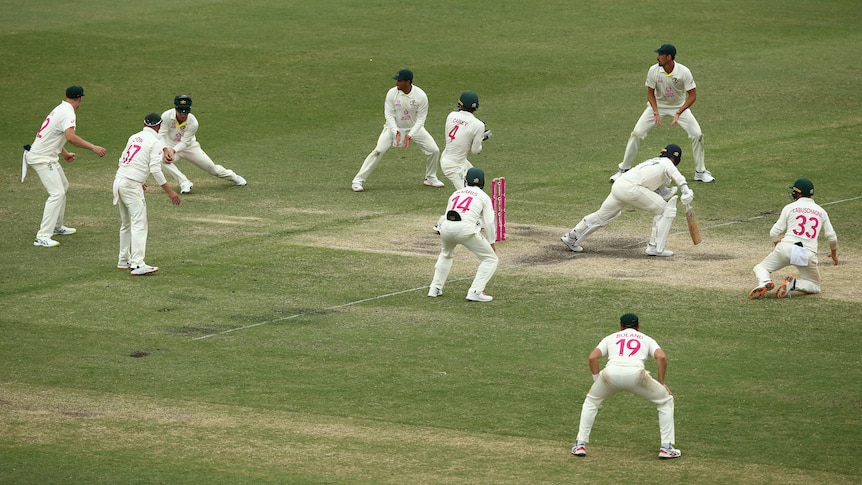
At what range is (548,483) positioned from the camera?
1109 centimetres

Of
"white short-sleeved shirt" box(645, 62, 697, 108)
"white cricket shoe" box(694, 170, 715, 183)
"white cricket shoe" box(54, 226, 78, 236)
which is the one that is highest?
"white short-sleeved shirt" box(645, 62, 697, 108)

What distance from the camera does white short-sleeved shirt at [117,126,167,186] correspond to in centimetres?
1777

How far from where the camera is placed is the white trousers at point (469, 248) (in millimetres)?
16219

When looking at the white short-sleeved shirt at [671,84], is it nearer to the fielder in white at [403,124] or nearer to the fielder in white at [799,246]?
the fielder in white at [403,124]

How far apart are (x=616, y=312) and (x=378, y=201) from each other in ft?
24.9

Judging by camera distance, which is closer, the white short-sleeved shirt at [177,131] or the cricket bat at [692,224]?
the cricket bat at [692,224]

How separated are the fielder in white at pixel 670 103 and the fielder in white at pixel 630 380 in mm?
11970

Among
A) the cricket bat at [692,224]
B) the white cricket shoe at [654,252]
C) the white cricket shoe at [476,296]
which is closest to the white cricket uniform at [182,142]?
the white cricket shoe at [476,296]

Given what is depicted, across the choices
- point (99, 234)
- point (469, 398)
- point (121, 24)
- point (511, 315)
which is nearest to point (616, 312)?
point (511, 315)

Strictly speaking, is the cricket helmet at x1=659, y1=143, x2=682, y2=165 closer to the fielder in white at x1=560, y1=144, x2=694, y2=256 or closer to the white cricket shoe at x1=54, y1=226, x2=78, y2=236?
the fielder in white at x1=560, y1=144, x2=694, y2=256

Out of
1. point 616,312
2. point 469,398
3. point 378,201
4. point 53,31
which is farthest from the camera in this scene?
point 53,31

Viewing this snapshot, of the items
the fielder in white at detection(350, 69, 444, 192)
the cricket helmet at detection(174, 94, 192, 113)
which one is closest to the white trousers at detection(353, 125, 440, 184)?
the fielder in white at detection(350, 69, 444, 192)

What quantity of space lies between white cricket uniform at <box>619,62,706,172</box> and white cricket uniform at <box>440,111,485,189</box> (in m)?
3.82

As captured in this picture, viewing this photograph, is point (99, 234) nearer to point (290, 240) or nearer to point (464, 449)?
point (290, 240)
